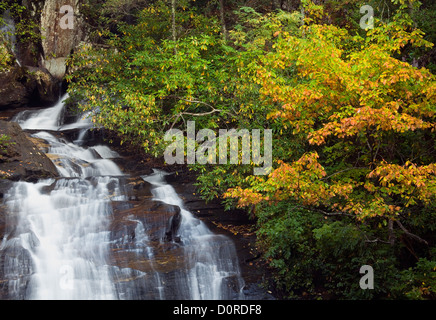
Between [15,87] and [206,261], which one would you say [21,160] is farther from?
[15,87]

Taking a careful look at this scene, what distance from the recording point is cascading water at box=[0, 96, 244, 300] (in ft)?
29.4

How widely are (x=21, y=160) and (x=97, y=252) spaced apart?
16.8ft

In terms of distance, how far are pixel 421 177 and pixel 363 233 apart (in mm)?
2105

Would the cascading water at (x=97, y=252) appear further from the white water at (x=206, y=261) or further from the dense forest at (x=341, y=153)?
the dense forest at (x=341, y=153)


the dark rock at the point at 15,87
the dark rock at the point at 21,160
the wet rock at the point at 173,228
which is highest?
the dark rock at the point at 15,87

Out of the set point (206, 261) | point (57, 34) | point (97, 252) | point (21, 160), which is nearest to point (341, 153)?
point (206, 261)

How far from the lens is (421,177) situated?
6.76 meters

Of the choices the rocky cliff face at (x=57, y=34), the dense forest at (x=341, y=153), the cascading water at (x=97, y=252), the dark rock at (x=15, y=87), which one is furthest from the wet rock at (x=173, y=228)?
the rocky cliff face at (x=57, y=34)

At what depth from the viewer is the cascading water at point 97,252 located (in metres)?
8.97

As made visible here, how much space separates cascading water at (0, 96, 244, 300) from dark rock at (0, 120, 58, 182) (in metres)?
0.66

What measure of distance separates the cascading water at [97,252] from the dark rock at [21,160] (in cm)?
66

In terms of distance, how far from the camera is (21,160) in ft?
43.0

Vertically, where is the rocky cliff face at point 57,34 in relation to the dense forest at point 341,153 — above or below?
above

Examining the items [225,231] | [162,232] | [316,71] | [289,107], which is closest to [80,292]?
[162,232]
